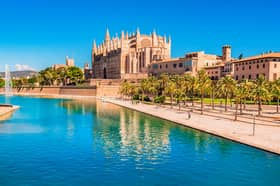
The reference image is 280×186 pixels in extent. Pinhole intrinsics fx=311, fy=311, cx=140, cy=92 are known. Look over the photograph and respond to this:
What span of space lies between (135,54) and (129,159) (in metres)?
118

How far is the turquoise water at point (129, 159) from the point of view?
737 inches

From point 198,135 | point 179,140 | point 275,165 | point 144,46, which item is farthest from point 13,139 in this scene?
point 144,46

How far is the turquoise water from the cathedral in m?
101

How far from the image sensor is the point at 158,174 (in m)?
19.5

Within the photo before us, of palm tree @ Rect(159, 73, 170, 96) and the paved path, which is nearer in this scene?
the paved path

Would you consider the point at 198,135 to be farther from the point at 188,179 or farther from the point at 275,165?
the point at 188,179

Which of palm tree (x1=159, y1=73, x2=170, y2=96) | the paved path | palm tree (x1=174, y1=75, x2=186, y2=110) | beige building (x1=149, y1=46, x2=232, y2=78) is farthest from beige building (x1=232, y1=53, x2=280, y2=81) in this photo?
the paved path

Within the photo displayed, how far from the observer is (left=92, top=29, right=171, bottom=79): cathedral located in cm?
13475

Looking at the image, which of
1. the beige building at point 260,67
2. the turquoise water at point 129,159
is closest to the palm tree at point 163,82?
the beige building at point 260,67

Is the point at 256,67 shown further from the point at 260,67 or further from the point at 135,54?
the point at 135,54

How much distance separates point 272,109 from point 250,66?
31.1 metres

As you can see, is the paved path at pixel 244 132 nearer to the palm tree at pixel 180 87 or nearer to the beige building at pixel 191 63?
the palm tree at pixel 180 87

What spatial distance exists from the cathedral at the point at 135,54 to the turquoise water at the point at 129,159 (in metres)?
101

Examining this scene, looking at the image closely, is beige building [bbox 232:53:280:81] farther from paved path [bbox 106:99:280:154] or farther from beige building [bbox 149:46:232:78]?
paved path [bbox 106:99:280:154]
